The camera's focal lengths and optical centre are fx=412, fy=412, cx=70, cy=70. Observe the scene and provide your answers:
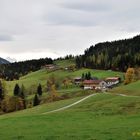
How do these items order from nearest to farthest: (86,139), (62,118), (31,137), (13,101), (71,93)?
(86,139) < (31,137) < (62,118) < (13,101) < (71,93)

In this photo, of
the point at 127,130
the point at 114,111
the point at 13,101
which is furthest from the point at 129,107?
the point at 13,101

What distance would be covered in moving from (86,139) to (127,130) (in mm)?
5983

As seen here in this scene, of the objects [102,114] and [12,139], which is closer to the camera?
[12,139]

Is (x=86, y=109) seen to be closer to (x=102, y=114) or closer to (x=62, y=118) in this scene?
(x=102, y=114)

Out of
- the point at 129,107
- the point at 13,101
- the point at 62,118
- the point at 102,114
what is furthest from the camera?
the point at 13,101

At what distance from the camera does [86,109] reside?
69.9 meters

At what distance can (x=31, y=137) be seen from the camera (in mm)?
34500

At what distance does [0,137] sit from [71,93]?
156290 millimetres

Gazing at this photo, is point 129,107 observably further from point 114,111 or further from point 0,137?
point 0,137

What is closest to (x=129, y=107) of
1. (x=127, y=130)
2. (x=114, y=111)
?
(x=114, y=111)

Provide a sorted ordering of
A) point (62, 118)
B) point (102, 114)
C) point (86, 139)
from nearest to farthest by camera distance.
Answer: point (86, 139) < point (62, 118) < point (102, 114)

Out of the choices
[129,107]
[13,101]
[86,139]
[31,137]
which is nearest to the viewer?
[86,139]

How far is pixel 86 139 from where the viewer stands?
32031 mm

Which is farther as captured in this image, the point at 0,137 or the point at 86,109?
the point at 86,109
